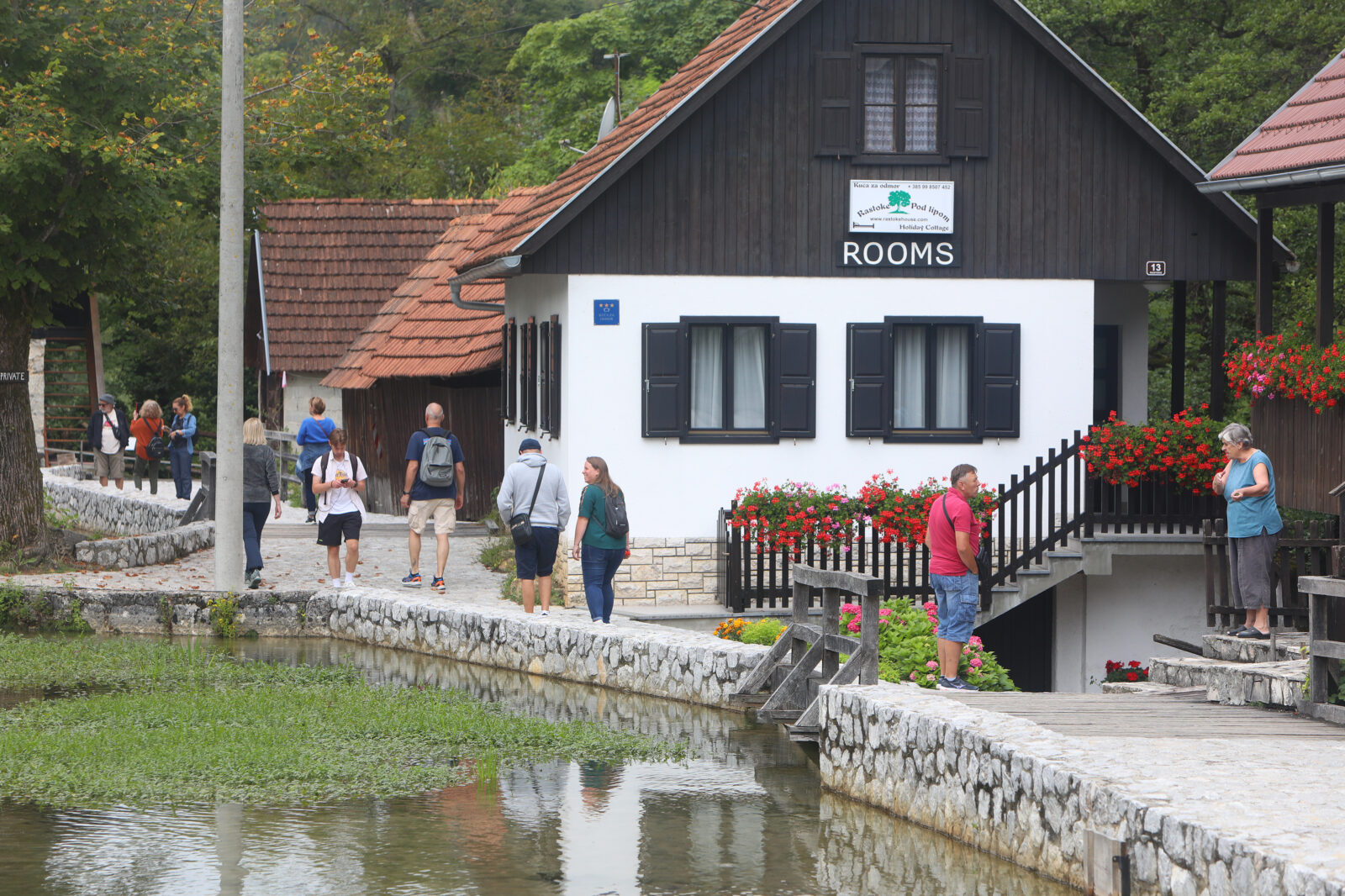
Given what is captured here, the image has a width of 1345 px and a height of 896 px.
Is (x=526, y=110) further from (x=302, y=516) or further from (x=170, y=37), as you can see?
(x=170, y=37)

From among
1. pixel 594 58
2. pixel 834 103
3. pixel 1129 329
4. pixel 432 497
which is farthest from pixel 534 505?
pixel 594 58

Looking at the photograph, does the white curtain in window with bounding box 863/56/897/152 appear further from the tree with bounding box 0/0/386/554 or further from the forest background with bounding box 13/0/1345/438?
the tree with bounding box 0/0/386/554

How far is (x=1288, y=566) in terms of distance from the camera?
45.5 feet

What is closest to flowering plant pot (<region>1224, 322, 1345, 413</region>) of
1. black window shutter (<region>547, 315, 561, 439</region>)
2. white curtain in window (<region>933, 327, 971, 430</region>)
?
white curtain in window (<region>933, 327, 971, 430</region>)

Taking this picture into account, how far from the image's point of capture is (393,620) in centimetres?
1641

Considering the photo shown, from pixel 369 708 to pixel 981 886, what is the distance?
555 cm

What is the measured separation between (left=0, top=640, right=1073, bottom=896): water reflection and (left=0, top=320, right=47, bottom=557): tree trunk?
11240mm

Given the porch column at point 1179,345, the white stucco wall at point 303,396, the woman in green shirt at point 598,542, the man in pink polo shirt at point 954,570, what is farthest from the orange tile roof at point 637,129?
the white stucco wall at point 303,396

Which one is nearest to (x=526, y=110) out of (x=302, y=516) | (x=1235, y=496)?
(x=302, y=516)

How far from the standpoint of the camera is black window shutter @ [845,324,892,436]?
1866cm

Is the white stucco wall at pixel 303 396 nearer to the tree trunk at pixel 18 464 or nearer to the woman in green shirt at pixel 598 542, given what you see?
the tree trunk at pixel 18 464

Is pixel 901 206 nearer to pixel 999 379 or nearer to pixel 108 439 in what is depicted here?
pixel 999 379

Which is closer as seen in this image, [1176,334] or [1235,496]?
[1235,496]

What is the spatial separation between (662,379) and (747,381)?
1.01m
